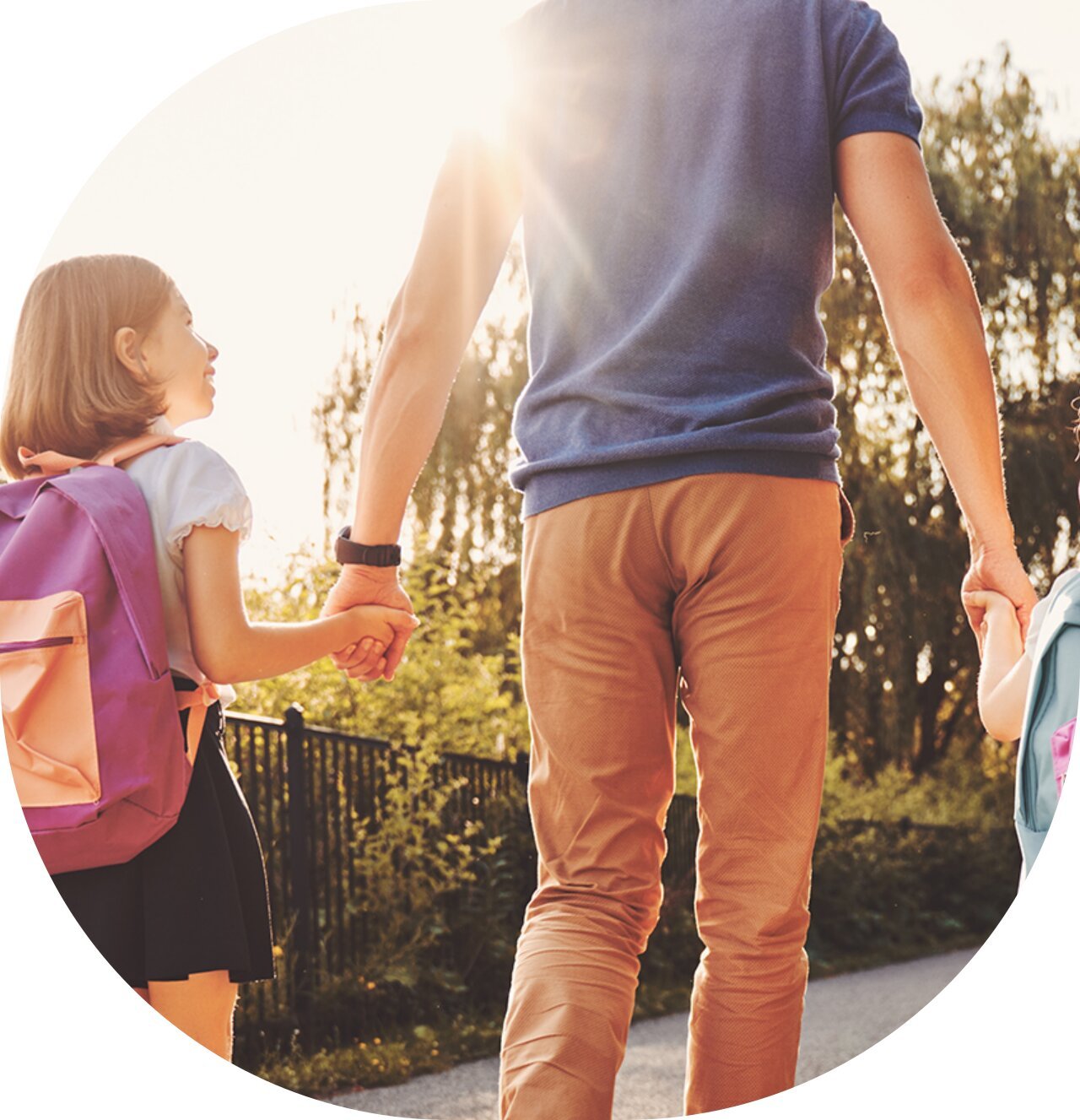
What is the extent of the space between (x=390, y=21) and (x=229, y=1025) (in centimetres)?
344

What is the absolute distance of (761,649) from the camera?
5.41ft

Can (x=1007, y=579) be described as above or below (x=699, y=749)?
above

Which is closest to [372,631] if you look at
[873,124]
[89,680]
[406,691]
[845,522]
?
[89,680]

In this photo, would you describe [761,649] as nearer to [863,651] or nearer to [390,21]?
[390,21]

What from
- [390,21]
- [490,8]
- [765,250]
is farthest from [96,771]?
[390,21]

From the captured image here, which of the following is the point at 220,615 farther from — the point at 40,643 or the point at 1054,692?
the point at 1054,692

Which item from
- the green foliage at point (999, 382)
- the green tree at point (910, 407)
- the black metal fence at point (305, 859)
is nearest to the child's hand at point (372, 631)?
the black metal fence at point (305, 859)

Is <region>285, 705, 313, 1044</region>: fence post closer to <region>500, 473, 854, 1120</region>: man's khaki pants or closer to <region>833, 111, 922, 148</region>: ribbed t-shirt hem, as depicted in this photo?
<region>500, 473, 854, 1120</region>: man's khaki pants

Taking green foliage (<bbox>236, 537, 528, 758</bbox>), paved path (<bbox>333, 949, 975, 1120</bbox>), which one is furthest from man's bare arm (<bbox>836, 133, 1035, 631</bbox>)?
green foliage (<bbox>236, 537, 528, 758</bbox>)

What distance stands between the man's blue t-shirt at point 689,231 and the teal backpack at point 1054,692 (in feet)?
1.20

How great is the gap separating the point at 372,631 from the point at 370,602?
45 millimetres

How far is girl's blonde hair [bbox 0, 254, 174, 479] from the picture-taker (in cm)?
185

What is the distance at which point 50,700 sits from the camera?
172cm

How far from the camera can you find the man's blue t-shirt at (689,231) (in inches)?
65.6
